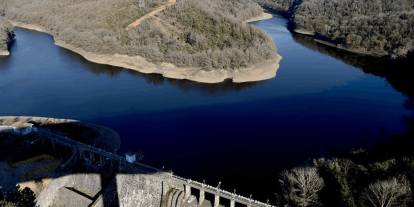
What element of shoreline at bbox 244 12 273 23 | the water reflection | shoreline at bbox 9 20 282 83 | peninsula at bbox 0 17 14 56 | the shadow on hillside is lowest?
the shadow on hillside

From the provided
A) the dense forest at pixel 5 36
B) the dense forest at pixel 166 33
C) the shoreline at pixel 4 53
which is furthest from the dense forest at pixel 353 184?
the dense forest at pixel 5 36

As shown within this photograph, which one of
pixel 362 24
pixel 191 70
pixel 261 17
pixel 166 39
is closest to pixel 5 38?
pixel 166 39

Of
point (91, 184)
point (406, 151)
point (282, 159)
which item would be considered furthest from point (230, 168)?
point (406, 151)

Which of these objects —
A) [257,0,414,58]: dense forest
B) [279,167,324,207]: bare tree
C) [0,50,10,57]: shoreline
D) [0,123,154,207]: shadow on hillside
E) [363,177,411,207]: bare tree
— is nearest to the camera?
[363,177,411,207]: bare tree

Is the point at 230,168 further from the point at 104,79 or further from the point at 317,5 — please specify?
the point at 317,5

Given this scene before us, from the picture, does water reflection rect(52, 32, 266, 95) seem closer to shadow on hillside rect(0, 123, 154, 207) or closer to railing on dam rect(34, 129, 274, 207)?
railing on dam rect(34, 129, 274, 207)

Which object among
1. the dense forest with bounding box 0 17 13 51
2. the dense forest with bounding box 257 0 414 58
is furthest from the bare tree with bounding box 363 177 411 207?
the dense forest with bounding box 0 17 13 51

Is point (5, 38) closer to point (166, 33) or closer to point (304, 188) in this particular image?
point (166, 33)
